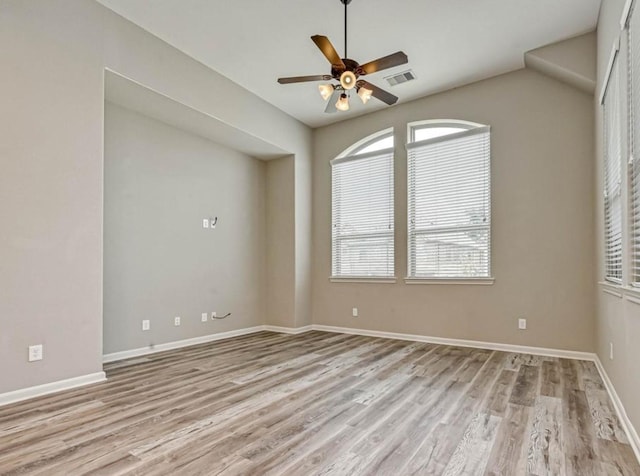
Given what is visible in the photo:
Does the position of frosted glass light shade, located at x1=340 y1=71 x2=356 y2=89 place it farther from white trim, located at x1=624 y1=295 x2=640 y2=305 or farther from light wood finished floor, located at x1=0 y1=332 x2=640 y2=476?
light wood finished floor, located at x1=0 y1=332 x2=640 y2=476

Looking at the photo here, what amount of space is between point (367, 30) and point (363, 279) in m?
3.38

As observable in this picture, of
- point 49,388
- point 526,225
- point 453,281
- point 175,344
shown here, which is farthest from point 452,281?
point 49,388

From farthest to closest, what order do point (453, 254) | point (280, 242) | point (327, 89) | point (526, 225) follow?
point (280, 242) < point (453, 254) < point (526, 225) < point (327, 89)

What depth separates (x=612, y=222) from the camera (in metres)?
3.10

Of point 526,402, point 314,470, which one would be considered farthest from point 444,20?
point 314,470

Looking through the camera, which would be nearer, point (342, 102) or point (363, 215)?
point (342, 102)

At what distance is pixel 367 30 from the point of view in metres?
3.83

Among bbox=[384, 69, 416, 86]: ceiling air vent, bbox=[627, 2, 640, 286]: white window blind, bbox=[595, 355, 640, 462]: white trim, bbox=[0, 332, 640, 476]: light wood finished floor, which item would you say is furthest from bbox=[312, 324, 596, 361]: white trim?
bbox=[384, 69, 416, 86]: ceiling air vent

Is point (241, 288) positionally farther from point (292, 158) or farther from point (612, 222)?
point (612, 222)

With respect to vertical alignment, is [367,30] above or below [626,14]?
above

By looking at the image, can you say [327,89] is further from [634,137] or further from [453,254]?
[453,254]

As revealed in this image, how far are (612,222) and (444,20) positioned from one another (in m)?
2.42

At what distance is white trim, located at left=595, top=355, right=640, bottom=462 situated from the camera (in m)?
2.11

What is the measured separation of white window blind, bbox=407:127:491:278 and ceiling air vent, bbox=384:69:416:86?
89 cm
